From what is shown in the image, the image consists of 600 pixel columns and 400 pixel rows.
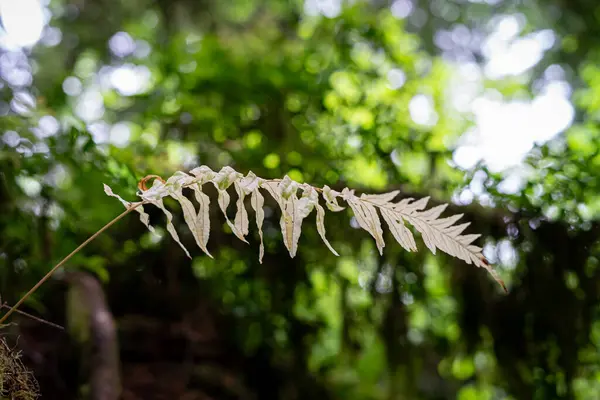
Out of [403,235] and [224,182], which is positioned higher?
[224,182]

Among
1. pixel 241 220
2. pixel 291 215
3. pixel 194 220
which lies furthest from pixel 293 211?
pixel 194 220

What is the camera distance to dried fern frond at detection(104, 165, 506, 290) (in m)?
1.18

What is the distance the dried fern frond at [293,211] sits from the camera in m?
1.18

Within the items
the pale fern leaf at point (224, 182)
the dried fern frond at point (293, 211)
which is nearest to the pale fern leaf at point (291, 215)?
the dried fern frond at point (293, 211)

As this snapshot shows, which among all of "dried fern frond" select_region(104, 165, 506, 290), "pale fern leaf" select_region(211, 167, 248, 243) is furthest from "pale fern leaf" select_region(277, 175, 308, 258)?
"pale fern leaf" select_region(211, 167, 248, 243)

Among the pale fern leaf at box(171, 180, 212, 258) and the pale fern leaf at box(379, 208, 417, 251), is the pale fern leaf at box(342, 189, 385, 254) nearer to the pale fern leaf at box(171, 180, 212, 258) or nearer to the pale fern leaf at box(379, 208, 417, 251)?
the pale fern leaf at box(379, 208, 417, 251)

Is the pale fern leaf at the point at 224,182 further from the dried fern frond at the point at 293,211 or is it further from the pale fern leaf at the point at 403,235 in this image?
the pale fern leaf at the point at 403,235

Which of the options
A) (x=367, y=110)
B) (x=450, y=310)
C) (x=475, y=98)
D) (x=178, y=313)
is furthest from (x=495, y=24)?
(x=178, y=313)

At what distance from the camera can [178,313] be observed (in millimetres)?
2959

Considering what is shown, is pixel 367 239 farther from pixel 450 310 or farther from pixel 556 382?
pixel 556 382

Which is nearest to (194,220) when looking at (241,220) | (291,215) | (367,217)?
(241,220)

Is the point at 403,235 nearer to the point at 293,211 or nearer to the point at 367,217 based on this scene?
the point at 367,217

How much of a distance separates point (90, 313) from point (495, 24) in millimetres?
8139

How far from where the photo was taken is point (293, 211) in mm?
1189
